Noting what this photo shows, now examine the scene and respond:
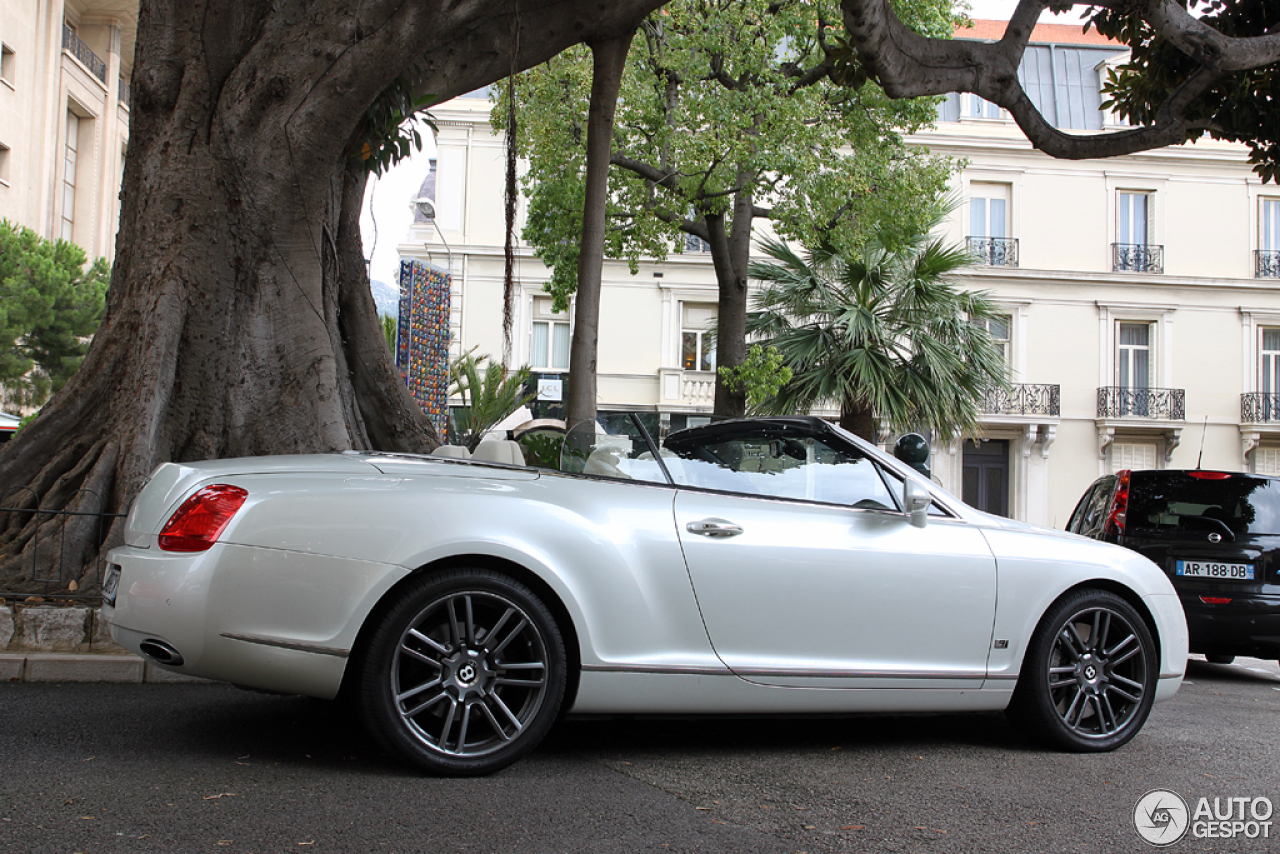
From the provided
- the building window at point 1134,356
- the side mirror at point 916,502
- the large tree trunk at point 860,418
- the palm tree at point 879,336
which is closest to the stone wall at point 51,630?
the side mirror at point 916,502

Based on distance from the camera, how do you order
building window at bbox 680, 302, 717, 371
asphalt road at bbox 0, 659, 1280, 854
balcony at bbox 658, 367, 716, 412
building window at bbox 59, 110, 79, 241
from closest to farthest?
asphalt road at bbox 0, 659, 1280, 854
balcony at bbox 658, 367, 716, 412
building window at bbox 680, 302, 717, 371
building window at bbox 59, 110, 79, 241

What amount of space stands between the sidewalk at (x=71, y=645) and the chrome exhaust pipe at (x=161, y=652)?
1835 mm

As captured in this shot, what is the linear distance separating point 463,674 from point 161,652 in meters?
1.00

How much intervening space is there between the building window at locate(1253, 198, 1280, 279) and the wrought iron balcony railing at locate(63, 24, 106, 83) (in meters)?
35.6

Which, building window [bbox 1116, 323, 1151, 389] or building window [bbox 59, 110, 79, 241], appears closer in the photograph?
building window [bbox 1116, 323, 1151, 389]

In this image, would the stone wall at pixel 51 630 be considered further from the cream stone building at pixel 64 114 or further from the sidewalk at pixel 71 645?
the cream stone building at pixel 64 114

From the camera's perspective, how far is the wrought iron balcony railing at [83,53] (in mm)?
32312

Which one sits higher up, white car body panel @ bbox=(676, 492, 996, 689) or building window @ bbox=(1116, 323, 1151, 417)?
building window @ bbox=(1116, 323, 1151, 417)

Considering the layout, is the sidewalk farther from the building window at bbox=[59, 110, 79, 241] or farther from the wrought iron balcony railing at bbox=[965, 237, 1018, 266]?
the building window at bbox=[59, 110, 79, 241]

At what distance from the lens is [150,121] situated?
22.1 ft

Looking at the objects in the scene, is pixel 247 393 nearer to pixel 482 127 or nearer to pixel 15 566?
pixel 15 566

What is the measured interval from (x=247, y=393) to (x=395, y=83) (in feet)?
7.84

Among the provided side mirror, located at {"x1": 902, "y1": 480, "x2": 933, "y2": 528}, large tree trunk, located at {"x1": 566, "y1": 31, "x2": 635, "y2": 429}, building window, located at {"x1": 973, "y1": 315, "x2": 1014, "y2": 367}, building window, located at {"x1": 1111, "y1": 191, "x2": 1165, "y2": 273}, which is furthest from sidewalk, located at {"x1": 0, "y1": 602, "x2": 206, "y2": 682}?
building window, located at {"x1": 1111, "y1": 191, "x2": 1165, "y2": 273}

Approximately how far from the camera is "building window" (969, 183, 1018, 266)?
29.4 meters
